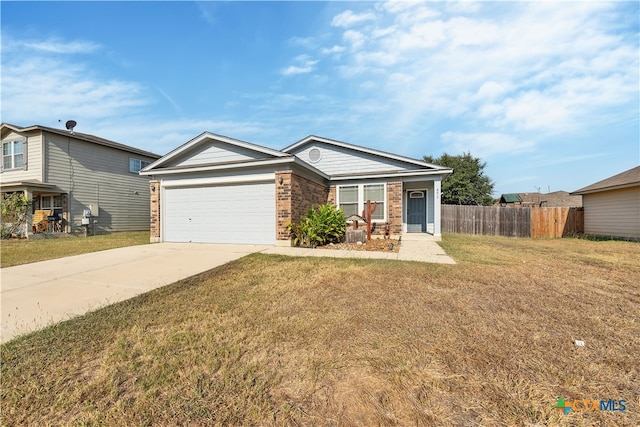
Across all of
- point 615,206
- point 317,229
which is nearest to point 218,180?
point 317,229

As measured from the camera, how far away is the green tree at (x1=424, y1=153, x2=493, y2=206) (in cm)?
3161

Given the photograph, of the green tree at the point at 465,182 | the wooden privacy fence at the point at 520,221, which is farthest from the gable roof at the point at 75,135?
the green tree at the point at 465,182

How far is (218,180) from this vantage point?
391 inches

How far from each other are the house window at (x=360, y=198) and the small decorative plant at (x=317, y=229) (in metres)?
2.81

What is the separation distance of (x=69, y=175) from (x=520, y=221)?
25.6 m

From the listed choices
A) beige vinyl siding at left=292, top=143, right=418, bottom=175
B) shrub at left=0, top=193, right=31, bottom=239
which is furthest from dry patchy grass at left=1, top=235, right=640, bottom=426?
shrub at left=0, top=193, right=31, bottom=239

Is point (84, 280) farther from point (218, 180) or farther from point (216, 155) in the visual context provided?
point (216, 155)

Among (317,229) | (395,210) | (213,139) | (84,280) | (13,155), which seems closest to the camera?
(84,280)

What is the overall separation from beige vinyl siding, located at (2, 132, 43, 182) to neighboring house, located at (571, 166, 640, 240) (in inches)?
1127

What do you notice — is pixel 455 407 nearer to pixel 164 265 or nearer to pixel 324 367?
pixel 324 367

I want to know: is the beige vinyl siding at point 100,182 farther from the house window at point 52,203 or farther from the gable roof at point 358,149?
the gable roof at point 358,149

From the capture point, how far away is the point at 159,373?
2.23 m

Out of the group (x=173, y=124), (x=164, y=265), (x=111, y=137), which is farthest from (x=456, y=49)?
(x=111, y=137)

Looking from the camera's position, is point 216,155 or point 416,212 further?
point 416,212
